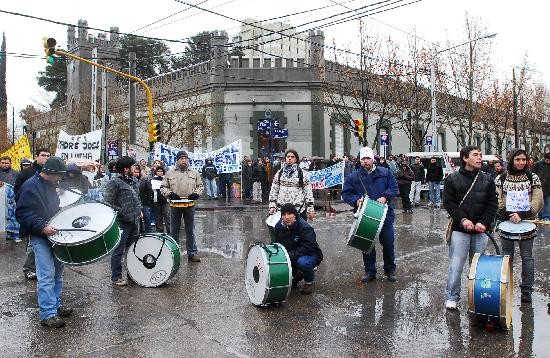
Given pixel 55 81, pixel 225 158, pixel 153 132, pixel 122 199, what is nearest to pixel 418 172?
pixel 225 158

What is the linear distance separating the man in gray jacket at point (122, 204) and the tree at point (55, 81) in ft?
174

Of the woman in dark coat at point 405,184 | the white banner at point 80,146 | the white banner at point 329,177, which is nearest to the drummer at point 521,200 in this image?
the woman in dark coat at point 405,184

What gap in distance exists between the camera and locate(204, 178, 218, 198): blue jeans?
24.7m

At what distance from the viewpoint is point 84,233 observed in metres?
6.48

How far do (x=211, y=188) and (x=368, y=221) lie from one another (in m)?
17.7

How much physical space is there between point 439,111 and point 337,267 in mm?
32742

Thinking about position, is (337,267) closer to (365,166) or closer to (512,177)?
(365,166)

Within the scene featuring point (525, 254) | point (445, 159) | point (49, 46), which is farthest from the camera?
point (445, 159)

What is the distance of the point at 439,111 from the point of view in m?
40.1

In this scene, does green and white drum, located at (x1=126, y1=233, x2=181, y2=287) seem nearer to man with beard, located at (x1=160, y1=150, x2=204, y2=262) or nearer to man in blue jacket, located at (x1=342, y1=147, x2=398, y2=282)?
man with beard, located at (x1=160, y1=150, x2=204, y2=262)

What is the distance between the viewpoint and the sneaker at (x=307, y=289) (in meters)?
7.67

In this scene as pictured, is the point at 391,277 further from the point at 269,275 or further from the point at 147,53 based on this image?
the point at 147,53

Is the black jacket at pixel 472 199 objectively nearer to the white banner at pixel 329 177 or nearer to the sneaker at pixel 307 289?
the sneaker at pixel 307 289

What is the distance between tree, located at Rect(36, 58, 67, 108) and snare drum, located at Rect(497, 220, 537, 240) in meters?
56.4
